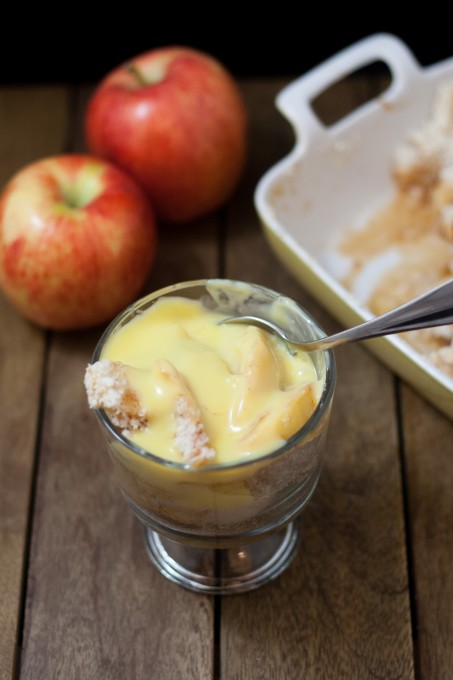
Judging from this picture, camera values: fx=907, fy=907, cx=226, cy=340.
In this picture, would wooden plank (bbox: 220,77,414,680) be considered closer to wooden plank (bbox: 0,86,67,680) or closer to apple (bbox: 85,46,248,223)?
wooden plank (bbox: 0,86,67,680)

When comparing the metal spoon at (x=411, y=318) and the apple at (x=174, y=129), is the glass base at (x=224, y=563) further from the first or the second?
the apple at (x=174, y=129)

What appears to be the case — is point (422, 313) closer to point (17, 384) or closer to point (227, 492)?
point (227, 492)

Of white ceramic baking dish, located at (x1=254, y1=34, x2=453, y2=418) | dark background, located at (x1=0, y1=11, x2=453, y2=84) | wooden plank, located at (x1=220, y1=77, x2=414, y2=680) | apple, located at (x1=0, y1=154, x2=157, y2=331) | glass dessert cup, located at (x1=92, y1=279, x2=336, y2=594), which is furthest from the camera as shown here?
dark background, located at (x1=0, y1=11, x2=453, y2=84)

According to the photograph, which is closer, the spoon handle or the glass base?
the spoon handle

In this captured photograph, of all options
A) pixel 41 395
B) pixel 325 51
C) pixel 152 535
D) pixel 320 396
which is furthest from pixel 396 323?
pixel 325 51

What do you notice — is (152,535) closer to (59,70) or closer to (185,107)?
(185,107)

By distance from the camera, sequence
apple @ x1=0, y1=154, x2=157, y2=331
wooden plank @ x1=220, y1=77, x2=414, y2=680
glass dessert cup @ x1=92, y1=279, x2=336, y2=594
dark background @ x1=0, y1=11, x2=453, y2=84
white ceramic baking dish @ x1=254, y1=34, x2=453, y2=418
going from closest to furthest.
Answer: glass dessert cup @ x1=92, y1=279, x2=336, y2=594 → wooden plank @ x1=220, y1=77, x2=414, y2=680 → apple @ x1=0, y1=154, x2=157, y2=331 → white ceramic baking dish @ x1=254, y1=34, x2=453, y2=418 → dark background @ x1=0, y1=11, x2=453, y2=84

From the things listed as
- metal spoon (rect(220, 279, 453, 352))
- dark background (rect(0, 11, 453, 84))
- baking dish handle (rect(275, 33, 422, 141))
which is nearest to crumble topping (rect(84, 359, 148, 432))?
metal spoon (rect(220, 279, 453, 352))
